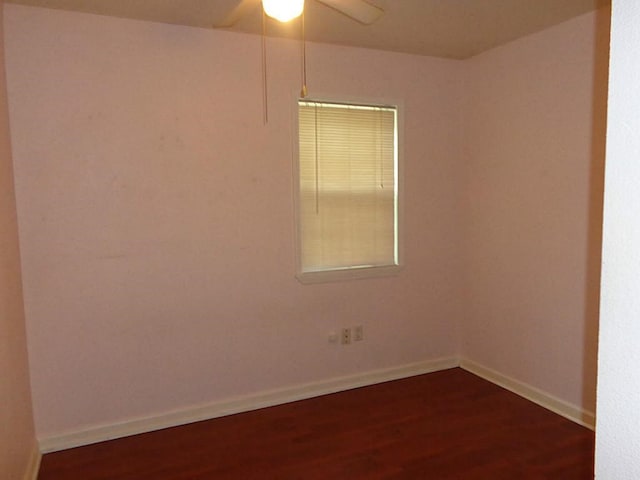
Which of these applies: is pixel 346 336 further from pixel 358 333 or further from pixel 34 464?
pixel 34 464

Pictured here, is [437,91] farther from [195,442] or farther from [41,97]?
[195,442]

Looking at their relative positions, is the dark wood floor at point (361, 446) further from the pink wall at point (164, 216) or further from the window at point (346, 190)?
the window at point (346, 190)

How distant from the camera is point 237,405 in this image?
3035mm

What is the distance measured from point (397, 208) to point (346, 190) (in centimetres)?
44

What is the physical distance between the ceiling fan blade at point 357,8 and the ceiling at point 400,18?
0.46 meters

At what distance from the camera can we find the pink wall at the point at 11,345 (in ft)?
6.30

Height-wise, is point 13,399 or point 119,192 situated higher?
point 119,192

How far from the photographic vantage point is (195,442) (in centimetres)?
267

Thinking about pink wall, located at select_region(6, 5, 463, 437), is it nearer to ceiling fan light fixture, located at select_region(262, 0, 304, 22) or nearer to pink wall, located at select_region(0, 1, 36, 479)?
pink wall, located at select_region(0, 1, 36, 479)

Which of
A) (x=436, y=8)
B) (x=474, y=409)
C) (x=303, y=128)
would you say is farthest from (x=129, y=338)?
(x=436, y=8)

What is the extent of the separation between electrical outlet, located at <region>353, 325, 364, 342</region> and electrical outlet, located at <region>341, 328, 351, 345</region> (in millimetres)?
42

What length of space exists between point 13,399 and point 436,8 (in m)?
2.90

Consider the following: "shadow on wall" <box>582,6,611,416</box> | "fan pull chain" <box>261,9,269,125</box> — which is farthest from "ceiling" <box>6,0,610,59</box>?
"shadow on wall" <box>582,6,611,416</box>

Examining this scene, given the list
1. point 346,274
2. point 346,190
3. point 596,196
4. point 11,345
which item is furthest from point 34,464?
point 596,196
